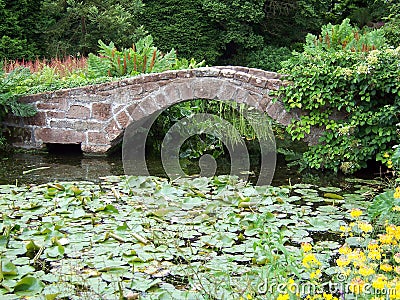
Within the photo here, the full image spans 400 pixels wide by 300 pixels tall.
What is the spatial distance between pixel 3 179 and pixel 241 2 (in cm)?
1062

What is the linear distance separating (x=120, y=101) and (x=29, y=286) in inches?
172

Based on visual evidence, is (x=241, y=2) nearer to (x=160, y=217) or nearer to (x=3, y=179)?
(x=3, y=179)

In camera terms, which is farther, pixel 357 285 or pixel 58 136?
pixel 58 136

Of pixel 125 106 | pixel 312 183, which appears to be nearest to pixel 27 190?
pixel 125 106

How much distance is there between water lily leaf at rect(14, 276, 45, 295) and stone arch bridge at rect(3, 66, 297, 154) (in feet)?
13.5

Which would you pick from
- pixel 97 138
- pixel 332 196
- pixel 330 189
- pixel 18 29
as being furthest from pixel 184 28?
pixel 332 196

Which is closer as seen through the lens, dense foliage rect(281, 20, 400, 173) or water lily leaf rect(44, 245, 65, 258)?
water lily leaf rect(44, 245, 65, 258)

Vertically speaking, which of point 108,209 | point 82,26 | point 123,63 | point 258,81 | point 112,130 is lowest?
point 108,209

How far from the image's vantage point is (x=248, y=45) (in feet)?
50.7

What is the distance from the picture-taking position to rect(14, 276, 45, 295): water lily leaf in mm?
3268

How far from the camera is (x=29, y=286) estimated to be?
3.30 m

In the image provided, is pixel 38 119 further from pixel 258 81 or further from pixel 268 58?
pixel 268 58

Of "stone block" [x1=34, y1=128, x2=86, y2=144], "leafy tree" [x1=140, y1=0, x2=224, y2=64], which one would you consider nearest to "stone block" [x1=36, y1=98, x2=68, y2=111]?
"stone block" [x1=34, y1=128, x2=86, y2=144]

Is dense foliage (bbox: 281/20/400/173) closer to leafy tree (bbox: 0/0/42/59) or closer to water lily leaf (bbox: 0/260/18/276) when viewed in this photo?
water lily leaf (bbox: 0/260/18/276)
